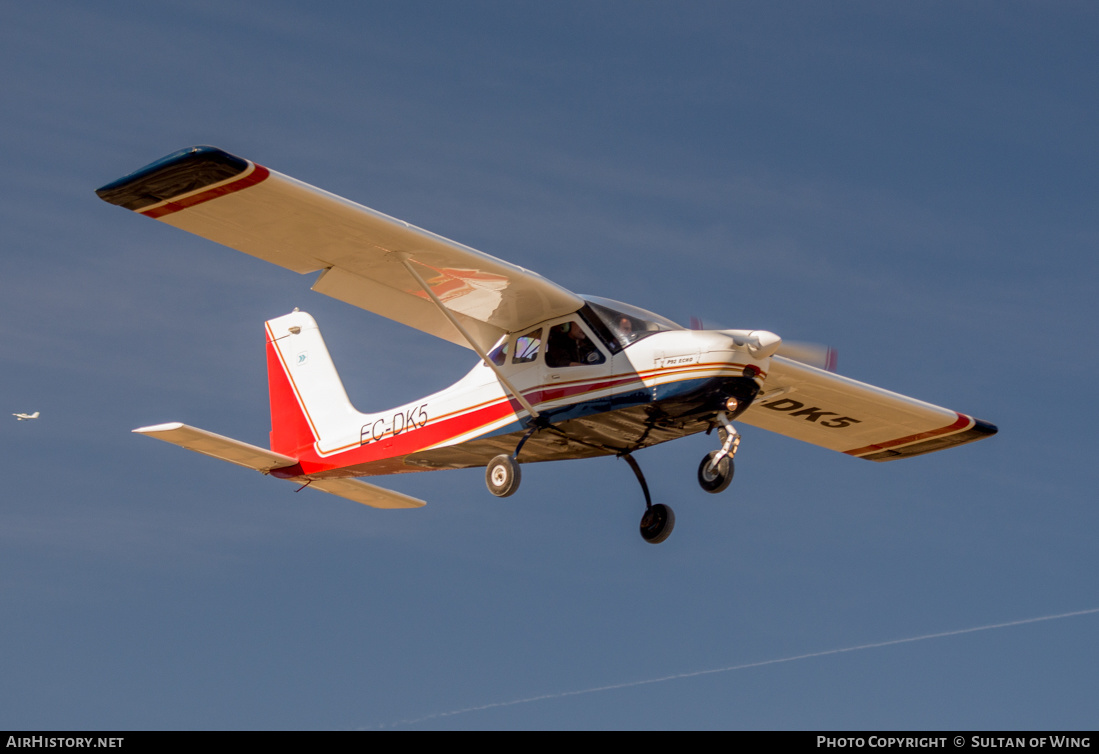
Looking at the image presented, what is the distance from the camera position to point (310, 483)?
2077 cm

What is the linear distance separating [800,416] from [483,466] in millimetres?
4895

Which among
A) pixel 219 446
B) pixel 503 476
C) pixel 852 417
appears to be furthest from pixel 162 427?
pixel 852 417

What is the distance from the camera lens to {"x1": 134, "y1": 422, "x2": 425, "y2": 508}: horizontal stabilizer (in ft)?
61.0

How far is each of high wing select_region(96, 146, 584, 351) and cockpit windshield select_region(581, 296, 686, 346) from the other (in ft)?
0.98

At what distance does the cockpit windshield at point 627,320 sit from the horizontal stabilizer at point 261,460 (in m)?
5.62

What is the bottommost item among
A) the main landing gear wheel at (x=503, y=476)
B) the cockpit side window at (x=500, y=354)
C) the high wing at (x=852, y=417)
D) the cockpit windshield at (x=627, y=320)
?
the main landing gear wheel at (x=503, y=476)

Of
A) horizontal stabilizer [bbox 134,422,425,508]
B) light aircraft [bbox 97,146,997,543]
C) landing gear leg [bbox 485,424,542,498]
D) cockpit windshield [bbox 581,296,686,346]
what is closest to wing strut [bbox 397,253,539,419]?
light aircraft [bbox 97,146,997,543]

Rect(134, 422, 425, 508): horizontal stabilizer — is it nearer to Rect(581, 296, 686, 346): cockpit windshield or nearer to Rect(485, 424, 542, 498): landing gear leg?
Rect(485, 424, 542, 498): landing gear leg

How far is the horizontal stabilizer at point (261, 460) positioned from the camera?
61.0ft

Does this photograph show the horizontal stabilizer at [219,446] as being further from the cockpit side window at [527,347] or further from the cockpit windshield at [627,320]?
the cockpit windshield at [627,320]

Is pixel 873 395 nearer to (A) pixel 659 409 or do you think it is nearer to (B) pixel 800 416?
(B) pixel 800 416

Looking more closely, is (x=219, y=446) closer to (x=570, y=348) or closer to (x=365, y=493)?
(x=365, y=493)

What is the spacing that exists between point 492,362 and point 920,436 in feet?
24.5

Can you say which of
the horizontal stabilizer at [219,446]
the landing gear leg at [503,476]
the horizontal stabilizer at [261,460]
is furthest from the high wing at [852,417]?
the horizontal stabilizer at [219,446]
